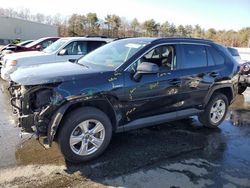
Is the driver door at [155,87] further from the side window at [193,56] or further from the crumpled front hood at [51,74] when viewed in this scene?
the crumpled front hood at [51,74]

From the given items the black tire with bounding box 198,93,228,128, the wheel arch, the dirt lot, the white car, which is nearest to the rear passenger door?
the wheel arch

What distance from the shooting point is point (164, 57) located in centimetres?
547

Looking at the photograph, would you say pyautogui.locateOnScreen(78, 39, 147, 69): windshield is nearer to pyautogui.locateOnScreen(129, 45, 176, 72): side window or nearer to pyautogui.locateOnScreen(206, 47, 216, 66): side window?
pyautogui.locateOnScreen(129, 45, 176, 72): side window

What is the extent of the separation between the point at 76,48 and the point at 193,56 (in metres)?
5.81

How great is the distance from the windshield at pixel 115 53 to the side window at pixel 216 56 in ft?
5.66

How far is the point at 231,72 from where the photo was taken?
21.0ft

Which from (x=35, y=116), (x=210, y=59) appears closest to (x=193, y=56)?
Answer: (x=210, y=59)

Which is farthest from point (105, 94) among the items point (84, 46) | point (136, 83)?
point (84, 46)

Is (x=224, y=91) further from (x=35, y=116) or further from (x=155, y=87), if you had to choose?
(x=35, y=116)

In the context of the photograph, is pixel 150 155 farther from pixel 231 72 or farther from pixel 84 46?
pixel 84 46

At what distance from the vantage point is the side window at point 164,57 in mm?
5256

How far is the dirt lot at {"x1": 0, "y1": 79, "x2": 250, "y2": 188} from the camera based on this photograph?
3982 millimetres

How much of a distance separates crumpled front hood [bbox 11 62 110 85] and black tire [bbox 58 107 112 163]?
0.51m

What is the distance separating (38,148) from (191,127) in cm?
327
